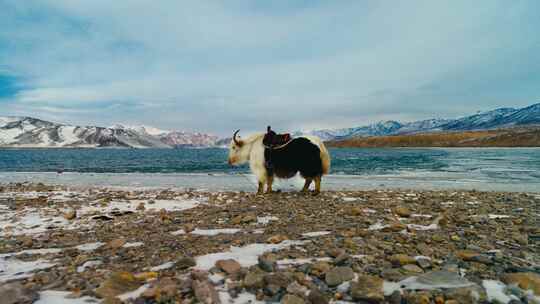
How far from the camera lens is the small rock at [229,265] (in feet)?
10.0

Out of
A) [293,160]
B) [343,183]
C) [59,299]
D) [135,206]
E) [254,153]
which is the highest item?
[254,153]

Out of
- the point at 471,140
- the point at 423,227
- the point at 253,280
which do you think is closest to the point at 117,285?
the point at 253,280

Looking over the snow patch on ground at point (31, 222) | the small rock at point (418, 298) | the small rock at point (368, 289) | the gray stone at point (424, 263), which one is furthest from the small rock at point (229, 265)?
the snow patch on ground at point (31, 222)

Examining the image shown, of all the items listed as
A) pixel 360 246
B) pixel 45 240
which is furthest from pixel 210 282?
pixel 45 240

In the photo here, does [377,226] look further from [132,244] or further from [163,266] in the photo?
[132,244]

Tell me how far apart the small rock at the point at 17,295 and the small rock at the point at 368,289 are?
2.68 meters

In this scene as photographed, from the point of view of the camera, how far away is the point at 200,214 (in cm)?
644

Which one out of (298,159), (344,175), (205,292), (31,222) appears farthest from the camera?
(344,175)

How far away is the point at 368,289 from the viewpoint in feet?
8.48

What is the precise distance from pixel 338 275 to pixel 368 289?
343 millimetres

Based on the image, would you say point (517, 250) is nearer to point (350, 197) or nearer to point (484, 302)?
point (484, 302)

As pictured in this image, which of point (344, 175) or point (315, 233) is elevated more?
point (315, 233)

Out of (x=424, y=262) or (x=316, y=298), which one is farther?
(x=424, y=262)

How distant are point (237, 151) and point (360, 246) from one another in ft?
22.8
